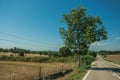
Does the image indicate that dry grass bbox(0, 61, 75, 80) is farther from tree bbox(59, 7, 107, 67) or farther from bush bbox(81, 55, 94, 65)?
bush bbox(81, 55, 94, 65)

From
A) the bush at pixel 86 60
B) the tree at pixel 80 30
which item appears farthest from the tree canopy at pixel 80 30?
the bush at pixel 86 60

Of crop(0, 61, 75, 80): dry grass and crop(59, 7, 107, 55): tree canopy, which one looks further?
crop(59, 7, 107, 55): tree canopy

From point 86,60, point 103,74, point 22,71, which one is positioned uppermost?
point 86,60

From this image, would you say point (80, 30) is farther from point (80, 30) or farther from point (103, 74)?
point (103, 74)

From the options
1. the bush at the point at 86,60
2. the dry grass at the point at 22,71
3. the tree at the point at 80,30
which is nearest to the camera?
the dry grass at the point at 22,71

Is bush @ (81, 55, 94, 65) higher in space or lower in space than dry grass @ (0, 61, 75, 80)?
higher

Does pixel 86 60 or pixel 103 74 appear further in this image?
pixel 86 60

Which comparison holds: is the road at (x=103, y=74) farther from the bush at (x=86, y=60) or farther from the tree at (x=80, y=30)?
the bush at (x=86, y=60)

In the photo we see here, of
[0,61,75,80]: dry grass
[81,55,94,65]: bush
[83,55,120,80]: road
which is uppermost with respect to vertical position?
[81,55,94,65]: bush

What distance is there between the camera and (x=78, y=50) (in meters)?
40.1

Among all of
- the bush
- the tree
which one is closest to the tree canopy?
the tree

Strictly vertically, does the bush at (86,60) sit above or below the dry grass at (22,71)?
above

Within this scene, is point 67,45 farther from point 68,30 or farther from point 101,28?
point 101,28

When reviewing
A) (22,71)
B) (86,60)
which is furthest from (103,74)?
(86,60)
